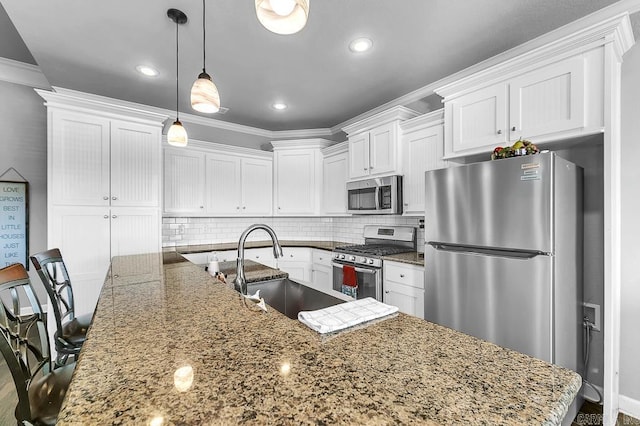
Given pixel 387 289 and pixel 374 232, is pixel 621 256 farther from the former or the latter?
pixel 374 232

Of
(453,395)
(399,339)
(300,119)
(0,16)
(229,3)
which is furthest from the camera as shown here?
(300,119)

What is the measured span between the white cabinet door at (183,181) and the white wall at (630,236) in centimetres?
414

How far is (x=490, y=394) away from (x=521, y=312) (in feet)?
4.87

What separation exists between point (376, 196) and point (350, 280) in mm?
998

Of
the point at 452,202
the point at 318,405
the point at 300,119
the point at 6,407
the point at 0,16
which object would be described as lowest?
the point at 6,407

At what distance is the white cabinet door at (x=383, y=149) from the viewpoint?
3.23m

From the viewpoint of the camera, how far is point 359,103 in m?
3.61

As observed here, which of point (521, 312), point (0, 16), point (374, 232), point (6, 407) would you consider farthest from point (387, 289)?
point (0, 16)

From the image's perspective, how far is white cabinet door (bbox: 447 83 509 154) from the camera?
2.19m

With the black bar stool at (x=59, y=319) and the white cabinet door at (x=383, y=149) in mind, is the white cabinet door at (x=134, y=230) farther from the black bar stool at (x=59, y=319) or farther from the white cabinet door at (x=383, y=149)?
the white cabinet door at (x=383, y=149)

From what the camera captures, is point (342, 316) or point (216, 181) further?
point (216, 181)

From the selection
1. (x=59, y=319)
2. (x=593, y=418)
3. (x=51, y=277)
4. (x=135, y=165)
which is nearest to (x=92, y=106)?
(x=135, y=165)

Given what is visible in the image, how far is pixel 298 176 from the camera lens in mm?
4422

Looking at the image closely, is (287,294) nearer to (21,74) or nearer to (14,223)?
(14,223)
